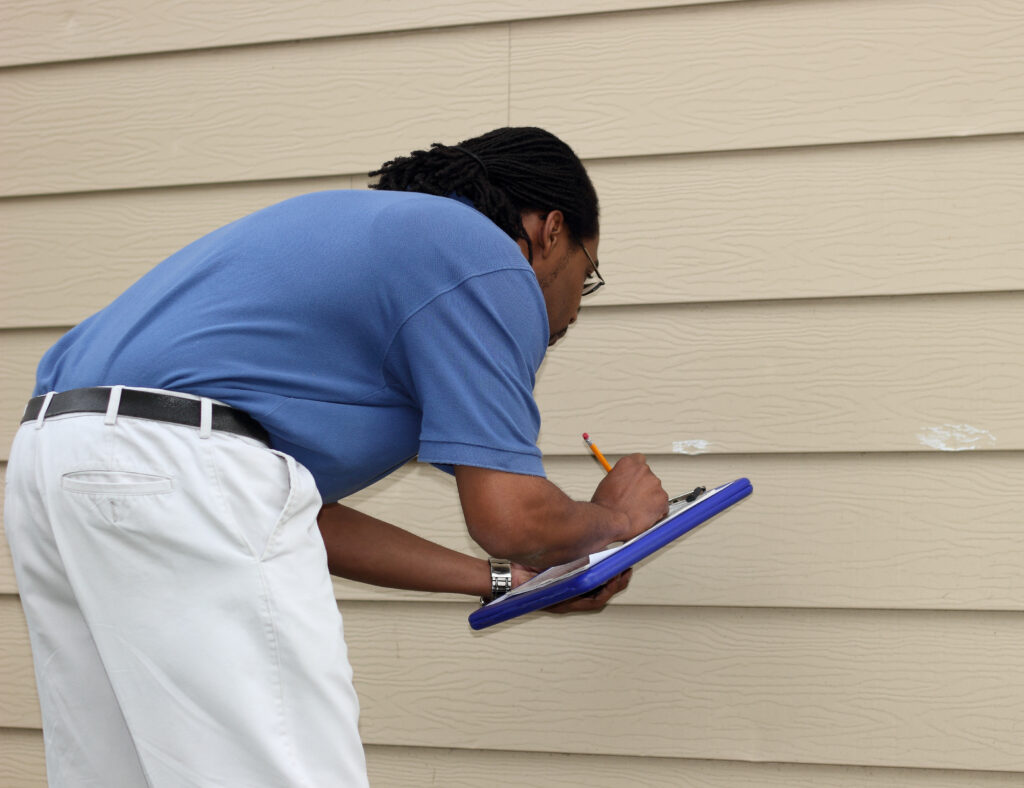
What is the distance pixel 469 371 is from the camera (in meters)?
1.15

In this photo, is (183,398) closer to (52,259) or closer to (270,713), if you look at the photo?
(270,713)

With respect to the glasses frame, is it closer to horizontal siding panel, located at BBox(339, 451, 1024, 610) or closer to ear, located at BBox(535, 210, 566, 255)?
ear, located at BBox(535, 210, 566, 255)

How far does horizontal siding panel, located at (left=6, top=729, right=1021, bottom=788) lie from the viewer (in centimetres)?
172

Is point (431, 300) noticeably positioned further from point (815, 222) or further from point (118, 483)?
point (815, 222)

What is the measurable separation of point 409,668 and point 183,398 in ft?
3.14

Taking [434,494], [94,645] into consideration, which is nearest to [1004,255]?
[434,494]

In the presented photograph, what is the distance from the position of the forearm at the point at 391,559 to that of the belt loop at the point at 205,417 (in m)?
0.55

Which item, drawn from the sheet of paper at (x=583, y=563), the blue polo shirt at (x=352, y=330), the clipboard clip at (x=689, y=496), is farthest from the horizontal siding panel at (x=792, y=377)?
the blue polo shirt at (x=352, y=330)

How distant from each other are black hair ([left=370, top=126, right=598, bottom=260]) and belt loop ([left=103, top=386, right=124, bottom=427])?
526 mm

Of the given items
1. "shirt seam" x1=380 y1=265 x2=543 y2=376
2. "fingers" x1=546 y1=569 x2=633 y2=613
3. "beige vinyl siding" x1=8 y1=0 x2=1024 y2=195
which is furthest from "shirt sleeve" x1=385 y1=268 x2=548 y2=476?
"beige vinyl siding" x1=8 y1=0 x2=1024 y2=195

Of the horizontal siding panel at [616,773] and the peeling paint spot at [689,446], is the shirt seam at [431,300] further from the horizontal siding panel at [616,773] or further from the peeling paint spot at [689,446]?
the horizontal siding panel at [616,773]

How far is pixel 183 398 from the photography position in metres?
1.13

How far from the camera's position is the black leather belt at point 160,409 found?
3.69 ft

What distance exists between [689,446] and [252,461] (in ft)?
2.94
